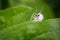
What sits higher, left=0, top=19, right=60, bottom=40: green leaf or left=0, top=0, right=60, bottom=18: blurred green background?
left=0, top=0, right=60, bottom=18: blurred green background

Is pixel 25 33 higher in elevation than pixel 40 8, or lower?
lower

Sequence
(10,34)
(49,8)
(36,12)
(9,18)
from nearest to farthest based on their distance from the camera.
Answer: (10,34) < (9,18) < (36,12) < (49,8)

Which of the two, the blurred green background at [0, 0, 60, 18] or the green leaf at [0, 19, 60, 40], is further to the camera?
the blurred green background at [0, 0, 60, 18]

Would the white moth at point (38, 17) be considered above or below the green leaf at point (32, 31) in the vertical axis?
above

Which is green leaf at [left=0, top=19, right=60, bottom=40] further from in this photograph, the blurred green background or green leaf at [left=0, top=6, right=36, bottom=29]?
the blurred green background

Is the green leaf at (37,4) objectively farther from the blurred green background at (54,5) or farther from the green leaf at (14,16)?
the green leaf at (14,16)

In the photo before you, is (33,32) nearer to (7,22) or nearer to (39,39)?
(39,39)

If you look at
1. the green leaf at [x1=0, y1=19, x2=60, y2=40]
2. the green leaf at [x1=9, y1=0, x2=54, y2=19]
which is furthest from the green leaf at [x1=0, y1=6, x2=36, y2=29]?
the green leaf at [x1=9, y1=0, x2=54, y2=19]

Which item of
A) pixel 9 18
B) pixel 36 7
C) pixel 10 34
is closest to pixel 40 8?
pixel 36 7

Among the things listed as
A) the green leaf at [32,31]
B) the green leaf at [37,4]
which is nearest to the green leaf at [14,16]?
the green leaf at [32,31]
